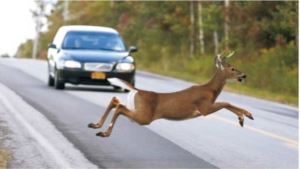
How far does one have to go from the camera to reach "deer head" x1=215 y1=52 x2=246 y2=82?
320cm

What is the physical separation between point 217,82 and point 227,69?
7cm

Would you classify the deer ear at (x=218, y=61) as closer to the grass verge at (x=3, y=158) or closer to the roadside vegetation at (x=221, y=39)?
the grass verge at (x=3, y=158)

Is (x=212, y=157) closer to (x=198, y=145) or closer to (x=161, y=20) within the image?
(x=198, y=145)

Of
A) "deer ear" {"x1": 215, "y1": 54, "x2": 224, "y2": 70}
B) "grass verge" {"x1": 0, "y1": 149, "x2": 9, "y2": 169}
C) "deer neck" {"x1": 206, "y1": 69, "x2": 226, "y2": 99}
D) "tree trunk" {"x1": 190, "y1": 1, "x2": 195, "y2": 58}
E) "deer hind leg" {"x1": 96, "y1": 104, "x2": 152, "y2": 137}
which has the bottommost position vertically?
"tree trunk" {"x1": 190, "y1": 1, "x2": 195, "y2": 58}

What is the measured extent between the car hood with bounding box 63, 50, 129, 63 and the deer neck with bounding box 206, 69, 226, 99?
2.63 m

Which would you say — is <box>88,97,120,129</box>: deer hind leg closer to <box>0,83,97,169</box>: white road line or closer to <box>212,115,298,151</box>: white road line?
<box>0,83,97,169</box>: white road line

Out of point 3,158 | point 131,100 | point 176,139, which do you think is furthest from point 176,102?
point 176,139

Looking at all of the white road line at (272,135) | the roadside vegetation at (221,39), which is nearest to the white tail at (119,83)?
the white road line at (272,135)

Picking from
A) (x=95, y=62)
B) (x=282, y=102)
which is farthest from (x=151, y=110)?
(x=282, y=102)

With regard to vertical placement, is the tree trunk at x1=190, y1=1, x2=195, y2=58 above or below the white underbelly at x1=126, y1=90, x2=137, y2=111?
below

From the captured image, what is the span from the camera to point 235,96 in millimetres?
23391

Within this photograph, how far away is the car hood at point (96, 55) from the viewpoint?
6770 millimetres

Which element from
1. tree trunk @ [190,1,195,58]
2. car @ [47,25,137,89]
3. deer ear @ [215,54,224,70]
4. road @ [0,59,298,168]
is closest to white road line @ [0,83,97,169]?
road @ [0,59,298,168]

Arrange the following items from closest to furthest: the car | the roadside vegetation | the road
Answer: the car, the road, the roadside vegetation
